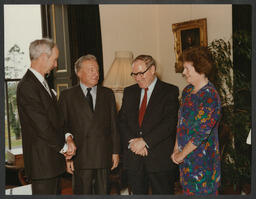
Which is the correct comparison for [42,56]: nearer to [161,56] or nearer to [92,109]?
[92,109]

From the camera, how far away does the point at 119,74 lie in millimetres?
3727

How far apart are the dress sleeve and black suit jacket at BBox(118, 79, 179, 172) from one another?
1.17 feet

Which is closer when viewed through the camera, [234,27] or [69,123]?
[69,123]

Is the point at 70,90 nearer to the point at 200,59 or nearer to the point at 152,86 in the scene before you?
the point at 152,86

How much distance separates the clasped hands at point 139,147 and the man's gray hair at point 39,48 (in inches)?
47.8

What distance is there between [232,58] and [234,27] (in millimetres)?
377

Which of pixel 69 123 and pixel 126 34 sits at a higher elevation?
pixel 126 34

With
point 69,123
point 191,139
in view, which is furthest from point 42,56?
point 191,139

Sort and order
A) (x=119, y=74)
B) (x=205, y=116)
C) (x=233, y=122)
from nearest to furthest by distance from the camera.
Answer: (x=205, y=116), (x=233, y=122), (x=119, y=74)

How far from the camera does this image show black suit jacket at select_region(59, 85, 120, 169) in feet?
10.3

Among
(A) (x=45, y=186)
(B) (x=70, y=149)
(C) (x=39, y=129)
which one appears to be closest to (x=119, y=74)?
(B) (x=70, y=149)

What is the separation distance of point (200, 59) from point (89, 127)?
1284 mm

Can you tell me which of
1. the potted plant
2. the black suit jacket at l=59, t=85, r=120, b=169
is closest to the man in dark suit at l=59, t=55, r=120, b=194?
the black suit jacket at l=59, t=85, r=120, b=169

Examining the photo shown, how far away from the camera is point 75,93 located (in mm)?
3180
